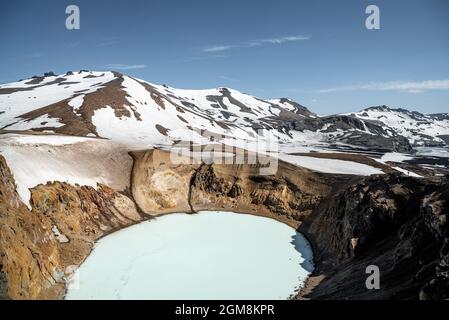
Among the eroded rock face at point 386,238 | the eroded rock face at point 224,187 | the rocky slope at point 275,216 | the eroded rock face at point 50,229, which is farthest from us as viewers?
the eroded rock face at point 224,187

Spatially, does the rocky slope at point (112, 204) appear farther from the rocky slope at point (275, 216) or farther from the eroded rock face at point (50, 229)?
the rocky slope at point (275, 216)

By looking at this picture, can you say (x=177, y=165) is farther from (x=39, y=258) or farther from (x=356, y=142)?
(x=356, y=142)

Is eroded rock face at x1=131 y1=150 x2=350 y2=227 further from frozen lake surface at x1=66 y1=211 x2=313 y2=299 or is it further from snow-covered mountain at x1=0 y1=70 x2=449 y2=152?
snow-covered mountain at x1=0 y1=70 x2=449 y2=152

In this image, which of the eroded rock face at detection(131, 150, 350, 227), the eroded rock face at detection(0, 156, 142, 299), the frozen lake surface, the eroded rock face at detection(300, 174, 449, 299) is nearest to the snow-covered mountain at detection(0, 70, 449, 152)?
the eroded rock face at detection(131, 150, 350, 227)

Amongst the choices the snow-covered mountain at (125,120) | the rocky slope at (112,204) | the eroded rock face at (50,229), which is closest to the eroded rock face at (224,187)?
the rocky slope at (112,204)

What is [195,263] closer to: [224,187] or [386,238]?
[386,238]

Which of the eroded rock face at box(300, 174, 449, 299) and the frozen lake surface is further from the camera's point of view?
the frozen lake surface

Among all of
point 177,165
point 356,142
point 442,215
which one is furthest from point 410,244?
point 356,142
